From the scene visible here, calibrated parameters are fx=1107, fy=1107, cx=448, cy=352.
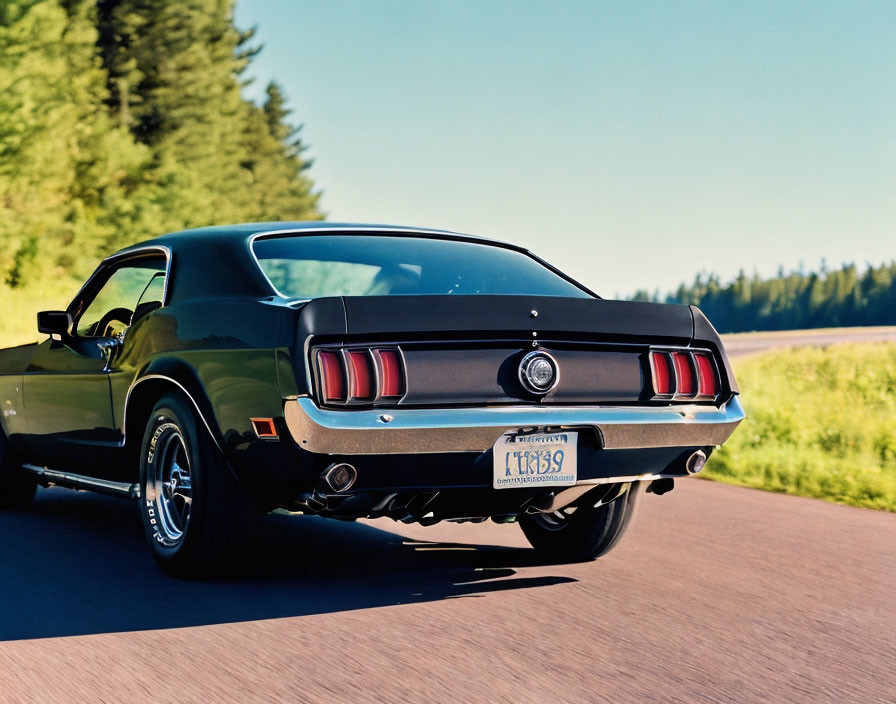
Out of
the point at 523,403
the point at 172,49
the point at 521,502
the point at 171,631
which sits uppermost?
the point at 172,49

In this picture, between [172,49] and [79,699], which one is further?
[172,49]

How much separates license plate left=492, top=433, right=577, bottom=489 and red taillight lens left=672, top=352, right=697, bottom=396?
605 millimetres

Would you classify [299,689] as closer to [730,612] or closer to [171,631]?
[171,631]

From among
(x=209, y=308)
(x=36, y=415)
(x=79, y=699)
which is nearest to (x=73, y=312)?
(x=36, y=415)

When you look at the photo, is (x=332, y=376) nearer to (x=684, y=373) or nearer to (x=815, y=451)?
(x=684, y=373)

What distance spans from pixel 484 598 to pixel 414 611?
1.20ft

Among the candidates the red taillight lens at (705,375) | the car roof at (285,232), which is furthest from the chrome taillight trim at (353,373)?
the red taillight lens at (705,375)

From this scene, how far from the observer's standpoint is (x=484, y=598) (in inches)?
176

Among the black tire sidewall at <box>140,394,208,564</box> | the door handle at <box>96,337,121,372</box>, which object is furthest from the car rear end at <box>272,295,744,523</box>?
the door handle at <box>96,337,121,372</box>

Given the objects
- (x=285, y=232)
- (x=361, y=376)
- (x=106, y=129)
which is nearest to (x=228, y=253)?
(x=285, y=232)

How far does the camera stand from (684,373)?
4.62m

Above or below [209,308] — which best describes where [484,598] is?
below

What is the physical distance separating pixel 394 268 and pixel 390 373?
114 centimetres

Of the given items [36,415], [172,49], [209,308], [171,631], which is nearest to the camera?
[171,631]
